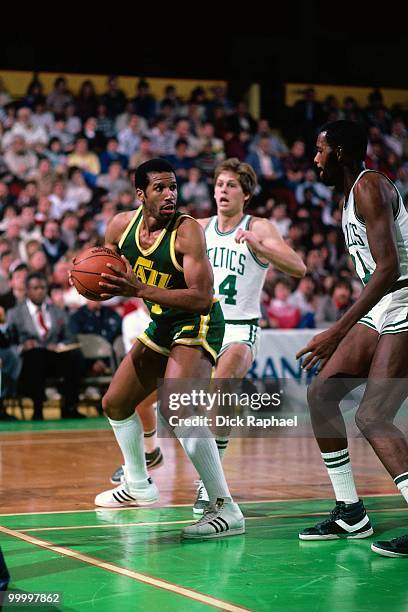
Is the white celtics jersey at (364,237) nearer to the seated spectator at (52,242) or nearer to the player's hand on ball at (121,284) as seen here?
the player's hand on ball at (121,284)

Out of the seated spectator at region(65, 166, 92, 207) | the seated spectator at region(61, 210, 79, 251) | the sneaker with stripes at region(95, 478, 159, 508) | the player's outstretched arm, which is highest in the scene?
the seated spectator at region(65, 166, 92, 207)

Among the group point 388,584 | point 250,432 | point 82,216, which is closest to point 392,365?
point 388,584

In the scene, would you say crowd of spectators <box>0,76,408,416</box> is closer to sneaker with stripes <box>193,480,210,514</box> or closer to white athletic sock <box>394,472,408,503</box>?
sneaker with stripes <box>193,480,210,514</box>

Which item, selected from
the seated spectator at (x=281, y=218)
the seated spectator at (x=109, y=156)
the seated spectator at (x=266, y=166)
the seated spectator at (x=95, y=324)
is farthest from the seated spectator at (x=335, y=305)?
the seated spectator at (x=109, y=156)

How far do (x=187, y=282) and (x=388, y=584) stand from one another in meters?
2.18

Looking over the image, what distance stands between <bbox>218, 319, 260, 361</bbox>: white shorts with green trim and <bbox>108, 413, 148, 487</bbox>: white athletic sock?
48.8 inches

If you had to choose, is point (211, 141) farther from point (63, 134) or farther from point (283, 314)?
point (283, 314)

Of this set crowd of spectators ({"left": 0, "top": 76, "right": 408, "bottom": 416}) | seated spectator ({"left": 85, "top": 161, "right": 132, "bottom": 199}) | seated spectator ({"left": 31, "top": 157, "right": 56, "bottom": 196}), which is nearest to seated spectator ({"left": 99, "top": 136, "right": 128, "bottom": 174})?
crowd of spectators ({"left": 0, "top": 76, "right": 408, "bottom": 416})

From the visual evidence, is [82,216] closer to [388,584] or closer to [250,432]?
[250,432]

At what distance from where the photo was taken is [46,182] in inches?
662

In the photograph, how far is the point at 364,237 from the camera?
596cm

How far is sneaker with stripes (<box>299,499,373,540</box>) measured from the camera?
20.1ft

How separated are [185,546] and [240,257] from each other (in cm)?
290

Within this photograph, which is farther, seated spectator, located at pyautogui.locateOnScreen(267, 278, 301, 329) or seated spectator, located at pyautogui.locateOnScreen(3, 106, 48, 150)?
seated spectator, located at pyautogui.locateOnScreen(3, 106, 48, 150)
